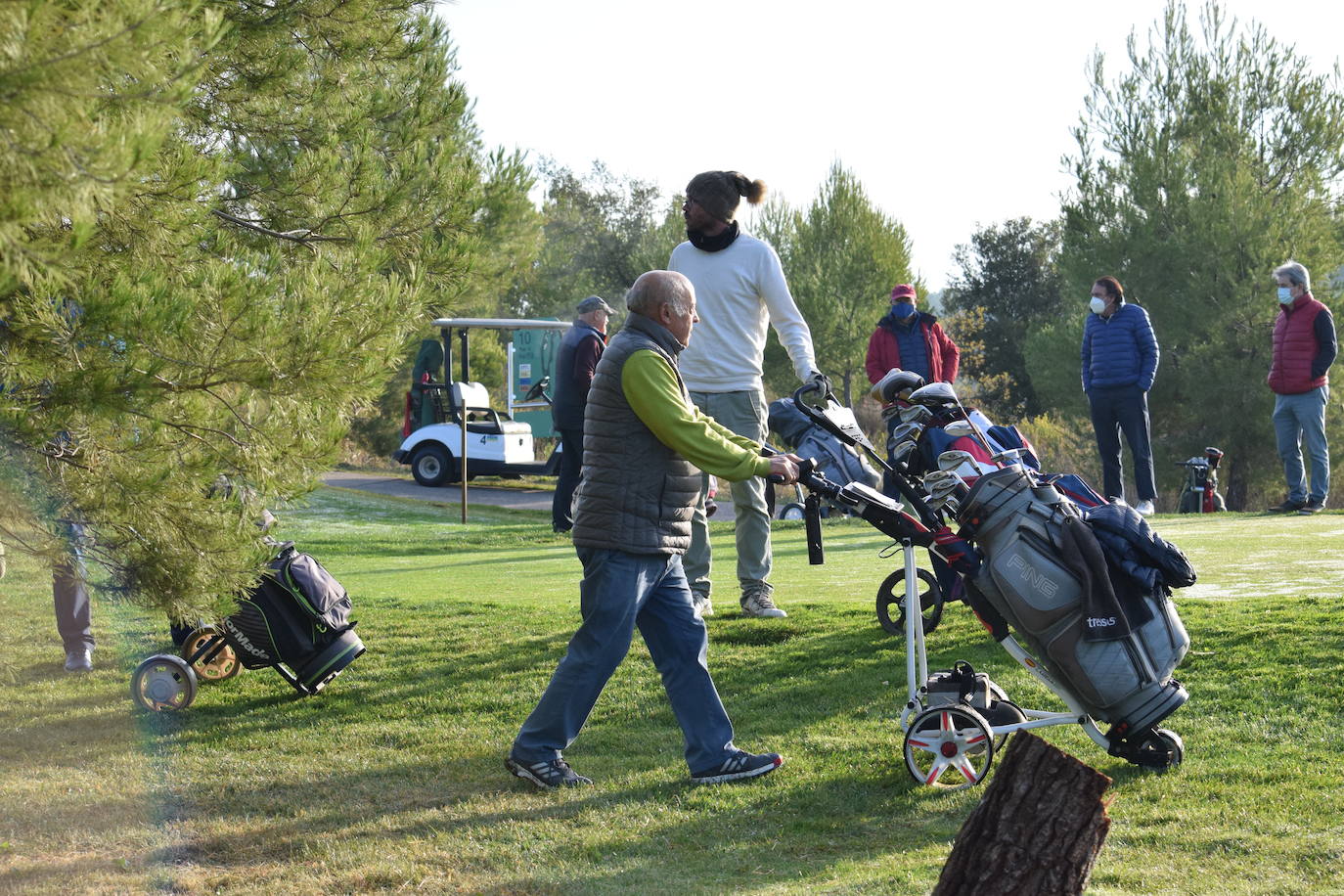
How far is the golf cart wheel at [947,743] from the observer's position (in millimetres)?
4801

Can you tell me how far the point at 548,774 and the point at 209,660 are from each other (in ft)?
8.72

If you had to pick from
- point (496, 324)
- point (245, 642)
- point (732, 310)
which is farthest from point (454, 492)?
point (245, 642)

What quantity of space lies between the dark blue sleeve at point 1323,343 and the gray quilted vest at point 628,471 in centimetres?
947

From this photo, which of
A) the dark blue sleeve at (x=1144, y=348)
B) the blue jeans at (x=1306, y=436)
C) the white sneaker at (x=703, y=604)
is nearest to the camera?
the white sneaker at (x=703, y=604)

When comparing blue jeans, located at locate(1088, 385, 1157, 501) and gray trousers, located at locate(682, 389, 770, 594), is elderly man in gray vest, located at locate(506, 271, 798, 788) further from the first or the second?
blue jeans, located at locate(1088, 385, 1157, 501)

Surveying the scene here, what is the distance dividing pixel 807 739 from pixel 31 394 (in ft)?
10.6

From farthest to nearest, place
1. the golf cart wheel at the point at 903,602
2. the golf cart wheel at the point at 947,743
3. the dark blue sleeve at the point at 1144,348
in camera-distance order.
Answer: the dark blue sleeve at the point at 1144,348 → the golf cart wheel at the point at 903,602 → the golf cart wheel at the point at 947,743

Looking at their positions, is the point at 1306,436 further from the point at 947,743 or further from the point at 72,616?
the point at 72,616

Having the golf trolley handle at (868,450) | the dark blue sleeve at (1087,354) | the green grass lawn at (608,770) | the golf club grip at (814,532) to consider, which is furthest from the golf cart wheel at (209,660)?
the dark blue sleeve at (1087,354)

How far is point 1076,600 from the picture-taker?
15.3ft

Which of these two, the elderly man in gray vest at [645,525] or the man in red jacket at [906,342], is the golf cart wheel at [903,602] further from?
the man in red jacket at [906,342]

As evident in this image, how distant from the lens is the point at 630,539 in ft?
16.0

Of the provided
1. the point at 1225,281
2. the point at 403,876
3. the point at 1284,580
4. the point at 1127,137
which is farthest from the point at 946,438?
the point at 1127,137

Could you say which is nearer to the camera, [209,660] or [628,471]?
[628,471]
